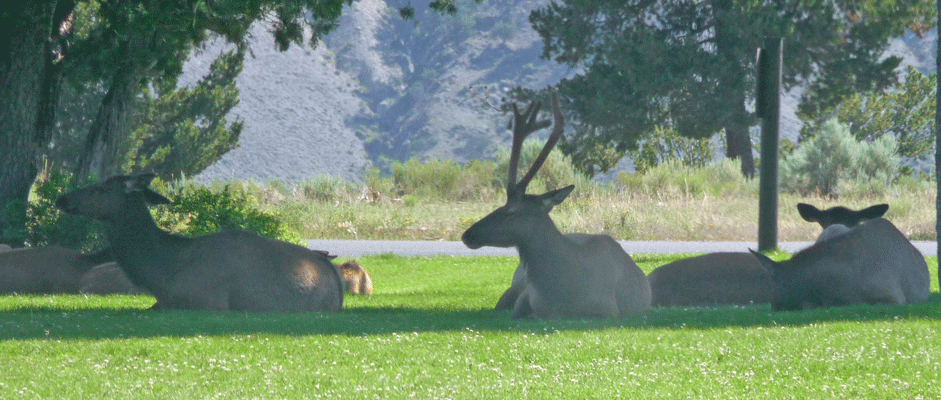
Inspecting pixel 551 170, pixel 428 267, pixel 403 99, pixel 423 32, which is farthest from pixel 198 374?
pixel 423 32

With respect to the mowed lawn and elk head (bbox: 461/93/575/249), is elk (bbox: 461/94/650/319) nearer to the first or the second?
elk head (bbox: 461/93/575/249)

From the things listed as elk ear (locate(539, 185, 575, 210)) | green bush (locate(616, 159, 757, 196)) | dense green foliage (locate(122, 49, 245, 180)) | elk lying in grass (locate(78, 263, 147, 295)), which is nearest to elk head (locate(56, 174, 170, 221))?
elk lying in grass (locate(78, 263, 147, 295))

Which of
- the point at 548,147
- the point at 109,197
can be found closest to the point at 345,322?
the point at 548,147

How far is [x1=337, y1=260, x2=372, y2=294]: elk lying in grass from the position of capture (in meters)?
14.6

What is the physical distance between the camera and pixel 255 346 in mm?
7887

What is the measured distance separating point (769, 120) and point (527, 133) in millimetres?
9659

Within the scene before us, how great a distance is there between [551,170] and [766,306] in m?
27.2

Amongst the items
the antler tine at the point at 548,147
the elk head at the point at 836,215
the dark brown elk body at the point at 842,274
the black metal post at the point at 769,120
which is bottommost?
the dark brown elk body at the point at 842,274

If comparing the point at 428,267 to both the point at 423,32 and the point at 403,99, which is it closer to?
the point at 403,99

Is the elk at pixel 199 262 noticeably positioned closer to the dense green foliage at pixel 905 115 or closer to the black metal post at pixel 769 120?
the black metal post at pixel 769 120

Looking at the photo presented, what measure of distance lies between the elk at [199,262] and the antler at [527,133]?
242cm

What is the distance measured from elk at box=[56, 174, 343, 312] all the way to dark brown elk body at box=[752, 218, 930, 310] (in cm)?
470

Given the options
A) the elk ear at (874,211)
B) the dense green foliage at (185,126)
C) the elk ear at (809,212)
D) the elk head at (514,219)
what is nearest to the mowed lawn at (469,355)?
the elk head at (514,219)

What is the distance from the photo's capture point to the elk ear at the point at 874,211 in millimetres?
12188
